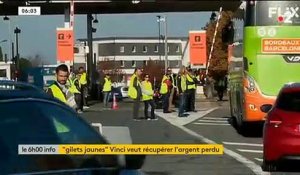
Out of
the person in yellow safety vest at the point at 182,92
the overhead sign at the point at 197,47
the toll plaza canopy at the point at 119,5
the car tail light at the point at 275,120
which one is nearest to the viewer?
the car tail light at the point at 275,120

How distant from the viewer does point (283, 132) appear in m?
12.0

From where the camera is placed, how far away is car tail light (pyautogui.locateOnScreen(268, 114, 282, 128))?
12.1 meters

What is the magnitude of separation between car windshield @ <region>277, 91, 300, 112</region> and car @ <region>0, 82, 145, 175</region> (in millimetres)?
7378

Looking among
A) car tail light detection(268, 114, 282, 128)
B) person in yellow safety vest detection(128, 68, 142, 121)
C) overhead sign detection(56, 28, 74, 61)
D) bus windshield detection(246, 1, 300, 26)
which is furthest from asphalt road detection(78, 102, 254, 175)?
overhead sign detection(56, 28, 74, 61)

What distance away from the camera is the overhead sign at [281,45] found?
58.7 ft

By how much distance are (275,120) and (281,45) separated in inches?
241

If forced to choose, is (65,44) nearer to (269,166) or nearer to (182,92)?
(182,92)

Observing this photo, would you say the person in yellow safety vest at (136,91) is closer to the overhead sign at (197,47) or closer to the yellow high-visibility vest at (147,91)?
the yellow high-visibility vest at (147,91)

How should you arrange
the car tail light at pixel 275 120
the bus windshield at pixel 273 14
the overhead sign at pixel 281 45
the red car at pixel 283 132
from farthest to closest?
the bus windshield at pixel 273 14 < the overhead sign at pixel 281 45 < the car tail light at pixel 275 120 < the red car at pixel 283 132

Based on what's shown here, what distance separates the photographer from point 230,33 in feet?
74.2

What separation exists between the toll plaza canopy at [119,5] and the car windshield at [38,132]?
32347 millimetres

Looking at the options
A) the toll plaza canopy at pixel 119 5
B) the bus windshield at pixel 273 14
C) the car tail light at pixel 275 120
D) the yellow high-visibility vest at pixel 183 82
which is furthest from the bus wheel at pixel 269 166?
the toll plaza canopy at pixel 119 5

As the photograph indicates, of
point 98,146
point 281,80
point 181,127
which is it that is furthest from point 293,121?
point 181,127

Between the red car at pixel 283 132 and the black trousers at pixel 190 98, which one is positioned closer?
the red car at pixel 283 132
